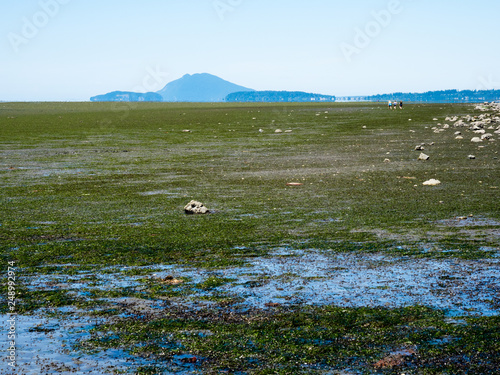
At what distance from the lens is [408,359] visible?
566 centimetres

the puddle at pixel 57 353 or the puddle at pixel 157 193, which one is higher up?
the puddle at pixel 157 193

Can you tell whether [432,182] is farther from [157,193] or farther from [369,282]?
[369,282]

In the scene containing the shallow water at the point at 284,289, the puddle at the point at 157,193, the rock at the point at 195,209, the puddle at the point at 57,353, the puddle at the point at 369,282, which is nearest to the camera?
the puddle at the point at 57,353

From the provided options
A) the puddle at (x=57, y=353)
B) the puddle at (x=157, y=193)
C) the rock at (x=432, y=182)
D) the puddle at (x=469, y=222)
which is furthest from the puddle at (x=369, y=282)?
the rock at (x=432, y=182)

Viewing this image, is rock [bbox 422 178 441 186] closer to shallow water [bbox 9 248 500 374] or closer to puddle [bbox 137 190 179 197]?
puddle [bbox 137 190 179 197]

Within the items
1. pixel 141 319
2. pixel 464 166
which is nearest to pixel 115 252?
pixel 141 319

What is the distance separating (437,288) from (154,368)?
398 cm

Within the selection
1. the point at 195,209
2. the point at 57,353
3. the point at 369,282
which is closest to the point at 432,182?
the point at 195,209

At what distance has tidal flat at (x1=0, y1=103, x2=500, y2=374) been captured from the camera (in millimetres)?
5875

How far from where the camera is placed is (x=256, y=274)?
867 centimetres

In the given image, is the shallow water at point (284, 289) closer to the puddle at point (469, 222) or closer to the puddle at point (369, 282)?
the puddle at point (369, 282)

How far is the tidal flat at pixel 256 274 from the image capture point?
19.3 feet

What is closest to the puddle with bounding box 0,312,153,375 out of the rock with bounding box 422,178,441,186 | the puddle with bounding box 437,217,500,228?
the puddle with bounding box 437,217,500,228

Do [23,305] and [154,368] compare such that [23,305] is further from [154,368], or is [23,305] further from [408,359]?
[408,359]
